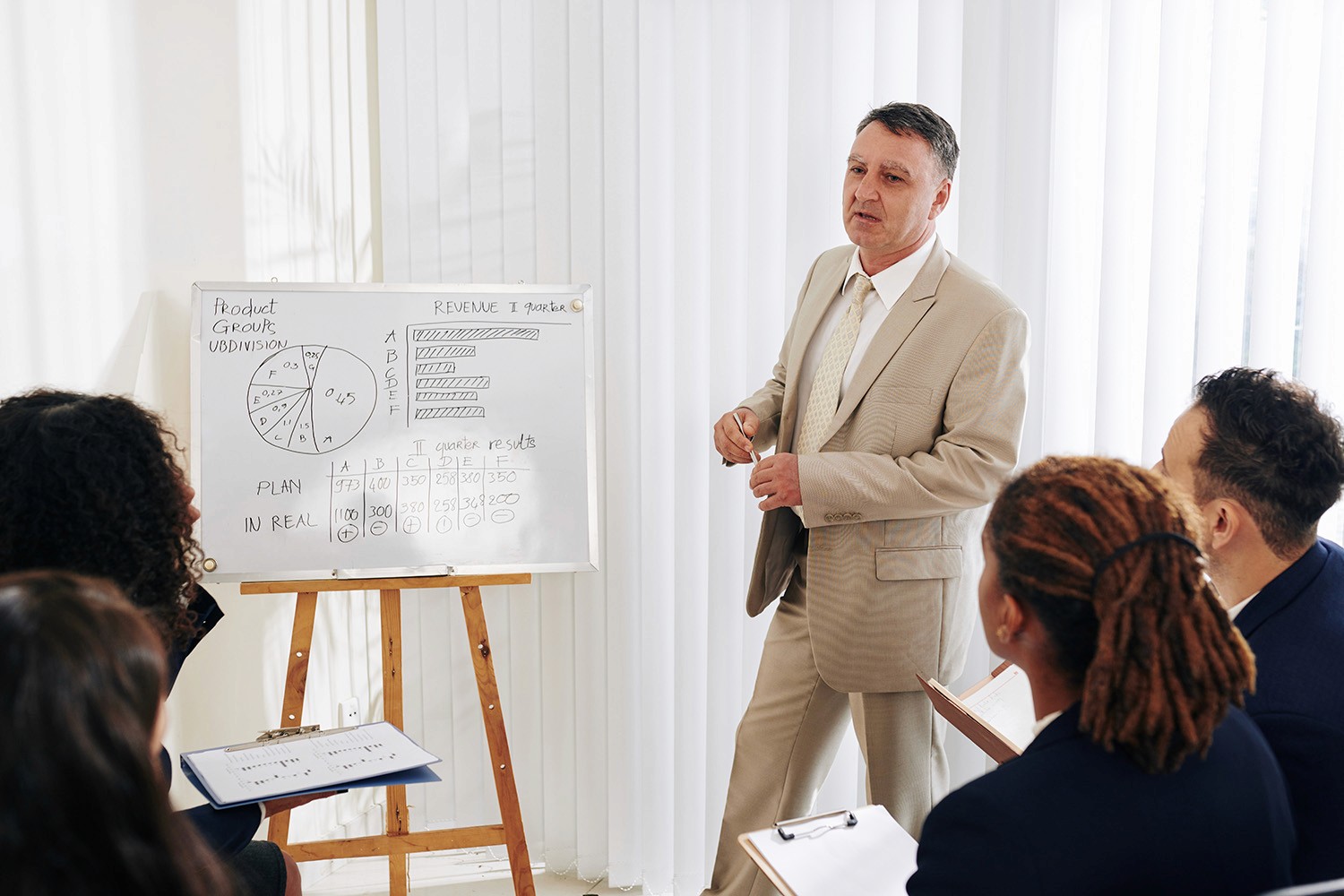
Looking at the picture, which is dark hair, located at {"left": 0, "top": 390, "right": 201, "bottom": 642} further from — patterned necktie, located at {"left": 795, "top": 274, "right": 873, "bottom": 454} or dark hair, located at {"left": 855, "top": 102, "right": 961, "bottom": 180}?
dark hair, located at {"left": 855, "top": 102, "right": 961, "bottom": 180}

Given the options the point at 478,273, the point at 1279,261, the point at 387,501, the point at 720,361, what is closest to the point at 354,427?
the point at 387,501

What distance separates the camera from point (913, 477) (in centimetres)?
195

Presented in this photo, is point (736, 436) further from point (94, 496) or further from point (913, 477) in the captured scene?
point (94, 496)

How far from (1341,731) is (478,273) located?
2.15 meters

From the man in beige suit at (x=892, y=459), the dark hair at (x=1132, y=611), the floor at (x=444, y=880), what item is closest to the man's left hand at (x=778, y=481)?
the man in beige suit at (x=892, y=459)

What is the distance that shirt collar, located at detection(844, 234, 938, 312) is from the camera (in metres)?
2.11

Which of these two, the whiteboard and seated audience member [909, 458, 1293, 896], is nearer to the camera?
seated audience member [909, 458, 1293, 896]

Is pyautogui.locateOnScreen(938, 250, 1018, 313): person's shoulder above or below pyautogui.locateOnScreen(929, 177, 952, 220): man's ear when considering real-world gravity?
below

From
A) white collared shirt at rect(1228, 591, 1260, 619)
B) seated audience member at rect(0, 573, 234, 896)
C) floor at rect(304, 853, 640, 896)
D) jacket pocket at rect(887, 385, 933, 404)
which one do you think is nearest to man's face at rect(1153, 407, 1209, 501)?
white collared shirt at rect(1228, 591, 1260, 619)

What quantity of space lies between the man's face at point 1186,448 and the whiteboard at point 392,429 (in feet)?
4.12

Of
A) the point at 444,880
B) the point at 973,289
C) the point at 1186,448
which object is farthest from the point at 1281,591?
the point at 444,880

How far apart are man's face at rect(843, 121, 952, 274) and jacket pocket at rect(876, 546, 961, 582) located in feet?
1.98

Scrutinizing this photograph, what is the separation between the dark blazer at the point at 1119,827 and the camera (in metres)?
0.91

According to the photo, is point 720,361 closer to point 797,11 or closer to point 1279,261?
point 797,11
